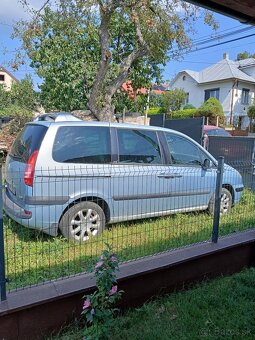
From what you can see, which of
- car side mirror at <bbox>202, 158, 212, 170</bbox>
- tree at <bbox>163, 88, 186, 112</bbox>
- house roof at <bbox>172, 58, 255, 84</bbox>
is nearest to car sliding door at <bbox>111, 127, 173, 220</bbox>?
car side mirror at <bbox>202, 158, 212, 170</bbox>

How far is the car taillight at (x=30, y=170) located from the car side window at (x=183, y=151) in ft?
7.07

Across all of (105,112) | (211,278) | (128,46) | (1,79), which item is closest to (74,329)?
(211,278)

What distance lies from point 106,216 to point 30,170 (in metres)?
1.20

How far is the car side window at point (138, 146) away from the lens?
4.66 meters

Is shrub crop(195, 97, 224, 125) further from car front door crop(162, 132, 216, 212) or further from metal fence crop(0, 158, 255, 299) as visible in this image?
metal fence crop(0, 158, 255, 299)

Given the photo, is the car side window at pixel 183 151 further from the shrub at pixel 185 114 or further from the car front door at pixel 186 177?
the shrub at pixel 185 114

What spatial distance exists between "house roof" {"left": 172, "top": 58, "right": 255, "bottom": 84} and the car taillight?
32.8m

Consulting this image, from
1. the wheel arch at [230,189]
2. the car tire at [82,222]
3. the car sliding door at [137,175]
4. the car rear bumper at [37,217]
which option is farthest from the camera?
the wheel arch at [230,189]

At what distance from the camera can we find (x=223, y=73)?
35.2m

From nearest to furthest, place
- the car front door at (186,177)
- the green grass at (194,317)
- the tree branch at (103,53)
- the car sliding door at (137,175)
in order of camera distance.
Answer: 1. the green grass at (194,317)
2. the car sliding door at (137,175)
3. the car front door at (186,177)
4. the tree branch at (103,53)

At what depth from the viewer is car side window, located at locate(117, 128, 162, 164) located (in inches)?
183

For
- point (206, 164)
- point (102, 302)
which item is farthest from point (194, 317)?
point (206, 164)

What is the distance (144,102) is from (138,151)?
40.8 ft

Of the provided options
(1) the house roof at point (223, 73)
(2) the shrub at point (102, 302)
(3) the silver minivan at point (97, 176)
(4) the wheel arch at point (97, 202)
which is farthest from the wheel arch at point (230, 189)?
(1) the house roof at point (223, 73)
